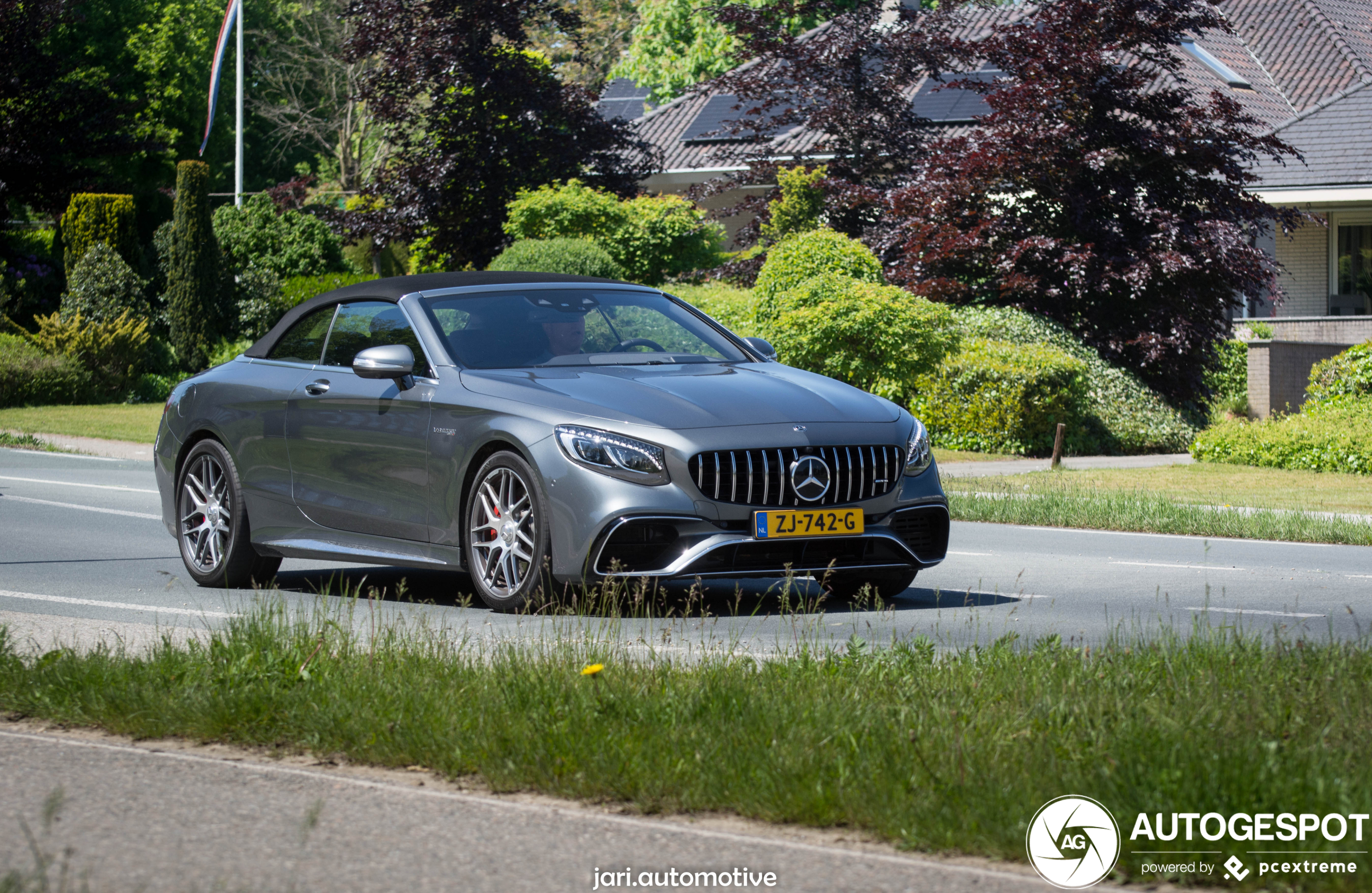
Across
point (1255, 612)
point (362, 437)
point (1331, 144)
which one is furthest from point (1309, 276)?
point (362, 437)

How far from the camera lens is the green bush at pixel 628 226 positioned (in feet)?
93.1

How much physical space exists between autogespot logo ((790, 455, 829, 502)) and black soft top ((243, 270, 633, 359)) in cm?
193

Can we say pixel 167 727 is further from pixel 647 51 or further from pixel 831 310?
pixel 647 51

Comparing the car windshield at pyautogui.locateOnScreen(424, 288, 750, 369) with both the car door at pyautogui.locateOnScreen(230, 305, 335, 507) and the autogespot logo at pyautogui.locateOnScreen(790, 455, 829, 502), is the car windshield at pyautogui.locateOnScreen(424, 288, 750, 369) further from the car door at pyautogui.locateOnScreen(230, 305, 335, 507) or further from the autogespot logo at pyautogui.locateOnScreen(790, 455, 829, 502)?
the autogespot logo at pyautogui.locateOnScreen(790, 455, 829, 502)

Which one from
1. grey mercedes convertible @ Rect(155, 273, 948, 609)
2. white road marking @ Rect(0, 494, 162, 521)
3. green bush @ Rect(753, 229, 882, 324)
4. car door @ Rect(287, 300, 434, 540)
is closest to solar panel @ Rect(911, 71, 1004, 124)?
green bush @ Rect(753, 229, 882, 324)

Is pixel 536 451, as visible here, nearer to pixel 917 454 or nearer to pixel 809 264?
pixel 917 454

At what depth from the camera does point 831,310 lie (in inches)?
811

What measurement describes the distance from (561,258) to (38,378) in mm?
9231

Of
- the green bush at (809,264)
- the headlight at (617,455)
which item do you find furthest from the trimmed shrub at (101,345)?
the headlight at (617,455)

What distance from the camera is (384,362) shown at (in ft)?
27.7

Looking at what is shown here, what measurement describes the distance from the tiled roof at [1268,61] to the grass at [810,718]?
29.8m

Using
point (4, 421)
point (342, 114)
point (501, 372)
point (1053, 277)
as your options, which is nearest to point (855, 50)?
point (1053, 277)

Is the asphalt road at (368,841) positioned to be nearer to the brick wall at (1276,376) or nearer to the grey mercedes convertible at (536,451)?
the grey mercedes convertible at (536,451)

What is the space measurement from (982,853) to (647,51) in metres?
59.5
